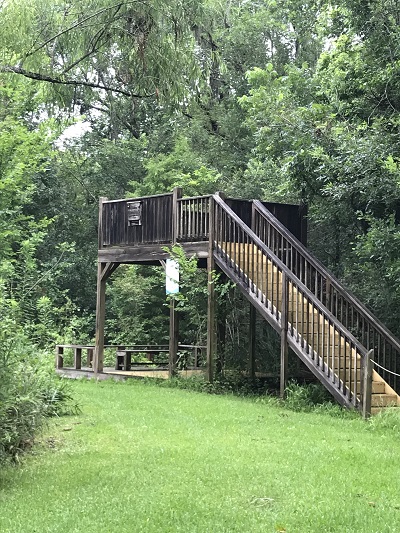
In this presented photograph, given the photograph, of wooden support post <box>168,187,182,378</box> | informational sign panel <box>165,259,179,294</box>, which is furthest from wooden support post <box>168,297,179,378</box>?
informational sign panel <box>165,259,179,294</box>

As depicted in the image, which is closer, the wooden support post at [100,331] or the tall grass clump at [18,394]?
the tall grass clump at [18,394]

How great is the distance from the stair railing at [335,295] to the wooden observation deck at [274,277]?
0.02 meters

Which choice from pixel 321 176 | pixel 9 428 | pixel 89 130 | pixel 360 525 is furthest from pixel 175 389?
pixel 89 130

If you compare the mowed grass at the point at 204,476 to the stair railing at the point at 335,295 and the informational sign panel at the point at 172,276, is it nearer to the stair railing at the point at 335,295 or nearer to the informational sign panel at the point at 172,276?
the stair railing at the point at 335,295

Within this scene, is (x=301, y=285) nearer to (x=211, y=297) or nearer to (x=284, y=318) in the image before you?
(x=284, y=318)

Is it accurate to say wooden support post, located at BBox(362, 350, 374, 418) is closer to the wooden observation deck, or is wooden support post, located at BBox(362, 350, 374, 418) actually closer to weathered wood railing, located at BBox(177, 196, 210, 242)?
the wooden observation deck

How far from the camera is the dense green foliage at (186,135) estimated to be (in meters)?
7.07

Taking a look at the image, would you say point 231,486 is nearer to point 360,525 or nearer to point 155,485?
point 155,485

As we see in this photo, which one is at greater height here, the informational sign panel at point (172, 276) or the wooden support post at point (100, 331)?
the informational sign panel at point (172, 276)

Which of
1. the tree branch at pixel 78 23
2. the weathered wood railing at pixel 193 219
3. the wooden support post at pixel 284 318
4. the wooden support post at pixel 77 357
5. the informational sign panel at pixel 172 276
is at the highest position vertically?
the tree branch at pixel 78 23

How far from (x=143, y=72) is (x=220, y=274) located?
21.1 ft

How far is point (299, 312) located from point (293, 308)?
0.13 metres

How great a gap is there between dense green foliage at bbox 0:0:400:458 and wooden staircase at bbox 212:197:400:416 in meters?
0.84

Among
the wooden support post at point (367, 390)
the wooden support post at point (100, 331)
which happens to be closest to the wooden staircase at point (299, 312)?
the wooden support post at point (367, 390)
